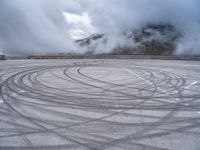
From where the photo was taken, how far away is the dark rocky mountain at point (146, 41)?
33.4 meters

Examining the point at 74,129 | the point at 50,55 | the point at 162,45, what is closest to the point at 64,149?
the point at 74,129

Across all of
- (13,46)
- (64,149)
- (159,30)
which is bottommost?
(64,149)

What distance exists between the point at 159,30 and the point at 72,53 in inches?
494

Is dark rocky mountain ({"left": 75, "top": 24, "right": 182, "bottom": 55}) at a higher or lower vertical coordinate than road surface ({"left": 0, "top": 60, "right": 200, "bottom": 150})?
higher

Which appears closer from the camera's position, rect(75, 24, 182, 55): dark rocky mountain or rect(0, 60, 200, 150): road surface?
rect(0, 60, 200, 150): road surface

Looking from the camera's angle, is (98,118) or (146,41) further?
(146,41)

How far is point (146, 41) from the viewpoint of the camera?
35.5m

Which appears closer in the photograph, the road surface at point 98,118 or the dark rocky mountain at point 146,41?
the road surface at point 98,118

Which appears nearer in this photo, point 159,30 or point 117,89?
point 117,89

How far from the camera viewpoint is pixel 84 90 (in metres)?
9.55

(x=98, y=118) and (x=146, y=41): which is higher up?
(x=146, y=41)

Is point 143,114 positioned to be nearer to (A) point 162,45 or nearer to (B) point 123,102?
(B) point 123,102

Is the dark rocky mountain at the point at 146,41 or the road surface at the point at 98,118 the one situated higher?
the dark rocky mountain at the point at 146,41

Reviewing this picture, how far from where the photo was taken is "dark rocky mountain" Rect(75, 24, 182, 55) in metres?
33.4
